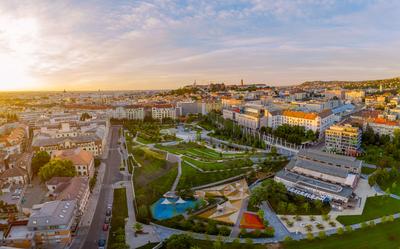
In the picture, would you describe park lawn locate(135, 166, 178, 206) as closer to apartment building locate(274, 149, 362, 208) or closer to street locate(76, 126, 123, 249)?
street locate(76, 126, 123, 249)

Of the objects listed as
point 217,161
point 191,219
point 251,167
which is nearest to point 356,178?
point 251,167

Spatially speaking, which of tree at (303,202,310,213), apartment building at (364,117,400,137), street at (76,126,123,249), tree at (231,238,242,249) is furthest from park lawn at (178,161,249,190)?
apartment building at (364,117,400,137)

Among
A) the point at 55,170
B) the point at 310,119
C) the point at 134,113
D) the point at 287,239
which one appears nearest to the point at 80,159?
the point at 55,170

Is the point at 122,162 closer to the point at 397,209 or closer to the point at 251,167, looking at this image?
the point at 251,167

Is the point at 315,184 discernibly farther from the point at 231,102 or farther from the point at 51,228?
the point at 231,102

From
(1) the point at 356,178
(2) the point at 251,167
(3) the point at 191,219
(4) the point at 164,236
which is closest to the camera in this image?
(4) the point at 164,236
